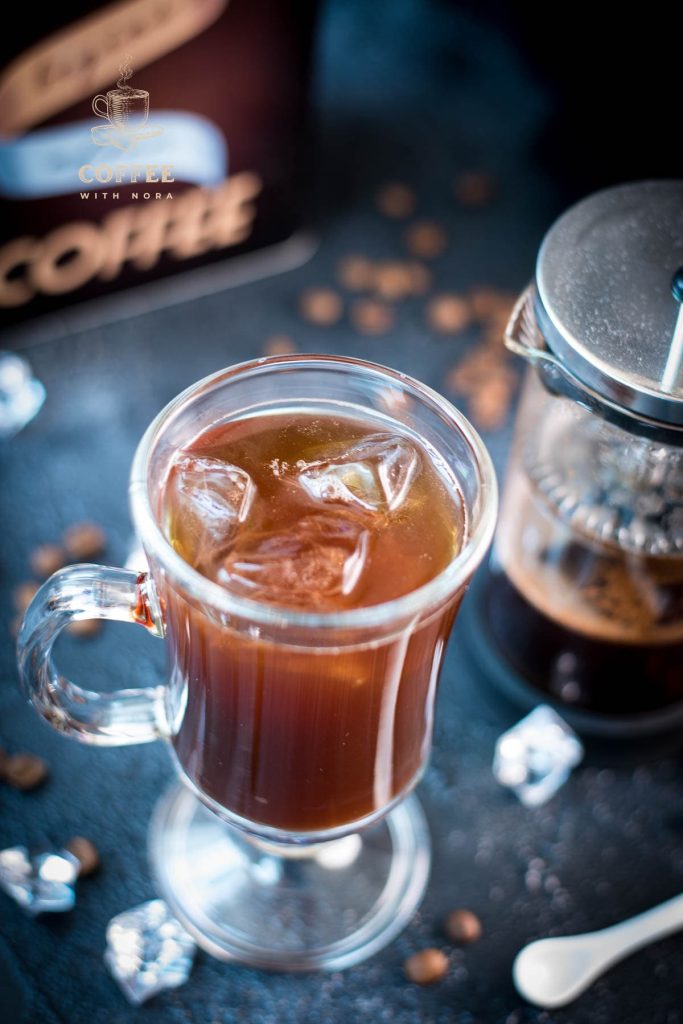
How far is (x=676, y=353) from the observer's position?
3.11 ft

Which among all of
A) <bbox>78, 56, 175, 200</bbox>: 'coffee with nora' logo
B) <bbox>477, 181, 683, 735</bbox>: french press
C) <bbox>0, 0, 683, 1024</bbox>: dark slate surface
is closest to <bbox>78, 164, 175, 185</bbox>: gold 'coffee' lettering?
<bbox>78, 56, 175, 200</bbox>: 'coffee with nora' logo

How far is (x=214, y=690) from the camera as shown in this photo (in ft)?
2.87

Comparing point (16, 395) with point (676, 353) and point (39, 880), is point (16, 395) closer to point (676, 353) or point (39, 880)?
point (39, 880)

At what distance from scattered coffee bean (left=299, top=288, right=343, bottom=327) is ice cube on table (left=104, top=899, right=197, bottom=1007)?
0.75m

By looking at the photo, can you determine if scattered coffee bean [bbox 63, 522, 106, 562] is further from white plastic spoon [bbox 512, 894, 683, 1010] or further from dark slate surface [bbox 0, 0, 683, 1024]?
white plastic spoon [bbox 512, 894, 683, 1010]

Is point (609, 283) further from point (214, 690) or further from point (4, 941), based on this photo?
point (4, 941)

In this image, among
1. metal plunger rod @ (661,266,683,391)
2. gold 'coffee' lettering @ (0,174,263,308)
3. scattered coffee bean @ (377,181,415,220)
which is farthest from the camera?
scattered coffee bean @ (377,181,415,220)

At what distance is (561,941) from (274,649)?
0.48 m

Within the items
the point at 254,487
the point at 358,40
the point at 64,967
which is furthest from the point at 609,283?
the point at 358,40

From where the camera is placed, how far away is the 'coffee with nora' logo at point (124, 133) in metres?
1.30

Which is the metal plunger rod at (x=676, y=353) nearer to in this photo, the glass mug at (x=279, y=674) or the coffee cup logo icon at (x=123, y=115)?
the glass mug at (x=279, y=674)

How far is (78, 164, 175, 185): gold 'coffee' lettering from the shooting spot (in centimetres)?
134

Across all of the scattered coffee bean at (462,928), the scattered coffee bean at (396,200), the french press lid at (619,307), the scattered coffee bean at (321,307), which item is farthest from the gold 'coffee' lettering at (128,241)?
the scattered coffee bean at (462,928)

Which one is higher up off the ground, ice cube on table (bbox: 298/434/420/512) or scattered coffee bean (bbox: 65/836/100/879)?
ice cube on table (bbox: 298/434/420/512)
